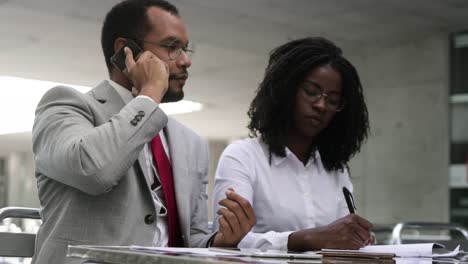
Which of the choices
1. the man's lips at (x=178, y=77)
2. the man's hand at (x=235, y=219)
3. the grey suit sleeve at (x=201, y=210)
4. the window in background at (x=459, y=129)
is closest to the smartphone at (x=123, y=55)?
the man's lips at (x=178, y=77)

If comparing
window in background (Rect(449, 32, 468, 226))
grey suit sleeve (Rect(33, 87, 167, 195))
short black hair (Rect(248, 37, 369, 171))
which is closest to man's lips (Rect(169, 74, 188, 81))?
grey suit sleeve (Rect(33, 87, 167, 195))

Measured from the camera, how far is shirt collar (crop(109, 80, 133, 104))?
247cm

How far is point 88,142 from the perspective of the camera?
206 centimetres

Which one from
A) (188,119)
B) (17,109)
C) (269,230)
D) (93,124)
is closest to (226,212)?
(93,124)

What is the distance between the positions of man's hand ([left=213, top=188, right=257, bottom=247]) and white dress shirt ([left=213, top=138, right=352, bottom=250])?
60 cm

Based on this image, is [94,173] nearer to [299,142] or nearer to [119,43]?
[119,43]

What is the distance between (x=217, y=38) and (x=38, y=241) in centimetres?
776

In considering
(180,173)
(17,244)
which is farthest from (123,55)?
(17,244)

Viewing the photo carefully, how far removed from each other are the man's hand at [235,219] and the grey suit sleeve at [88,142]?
292 millimetres

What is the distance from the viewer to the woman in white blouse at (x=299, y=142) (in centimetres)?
281

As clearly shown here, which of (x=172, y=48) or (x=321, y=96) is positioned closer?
(x=172, y=48)

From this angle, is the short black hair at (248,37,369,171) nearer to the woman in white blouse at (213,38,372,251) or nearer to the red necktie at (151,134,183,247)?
the woman in white blouse at (213,38,372,251)

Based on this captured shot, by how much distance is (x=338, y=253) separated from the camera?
1749mm

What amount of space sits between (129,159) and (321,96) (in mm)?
1028
